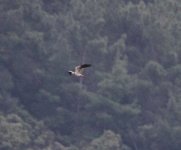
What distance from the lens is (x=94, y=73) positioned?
5250 cm

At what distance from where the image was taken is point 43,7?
181 ft

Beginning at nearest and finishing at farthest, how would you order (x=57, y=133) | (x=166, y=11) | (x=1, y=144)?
(x=1, y=144) < (x=57, y=133) < (x=166, y=11)

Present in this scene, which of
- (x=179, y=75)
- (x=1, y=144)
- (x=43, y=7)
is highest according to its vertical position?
(x=43, y=7)

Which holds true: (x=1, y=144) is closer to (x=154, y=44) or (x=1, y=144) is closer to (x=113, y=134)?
(x=113, y=134)

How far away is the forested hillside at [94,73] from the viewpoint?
51.6 m

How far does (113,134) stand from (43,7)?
24.8ft

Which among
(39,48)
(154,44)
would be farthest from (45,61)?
(154,44)

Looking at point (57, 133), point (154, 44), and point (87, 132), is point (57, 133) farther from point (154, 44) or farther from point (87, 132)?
point (154, 44)

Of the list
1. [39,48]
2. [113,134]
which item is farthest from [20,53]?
[113,134]

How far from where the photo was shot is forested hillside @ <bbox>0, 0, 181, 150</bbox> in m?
51.6

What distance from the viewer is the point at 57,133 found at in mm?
51344

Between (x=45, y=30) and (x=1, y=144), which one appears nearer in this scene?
(x=1, y=144)

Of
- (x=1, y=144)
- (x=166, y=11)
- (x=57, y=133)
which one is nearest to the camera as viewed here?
(x=1, y=144)

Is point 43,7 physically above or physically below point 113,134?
above
